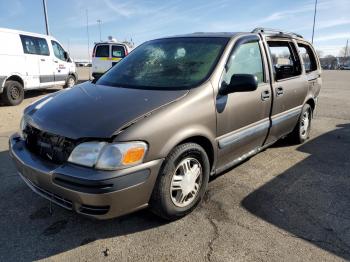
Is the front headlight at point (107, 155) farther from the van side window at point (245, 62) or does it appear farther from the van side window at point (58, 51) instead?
the van side window at point (58, 51)

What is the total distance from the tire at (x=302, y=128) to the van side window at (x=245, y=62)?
1672mm

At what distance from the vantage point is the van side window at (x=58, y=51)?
1188 cm

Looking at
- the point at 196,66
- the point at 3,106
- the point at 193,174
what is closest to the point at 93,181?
the point at 193,174

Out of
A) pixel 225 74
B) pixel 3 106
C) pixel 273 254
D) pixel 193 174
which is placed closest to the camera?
pixel 273 254

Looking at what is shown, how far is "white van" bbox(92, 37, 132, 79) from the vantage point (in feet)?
52.8

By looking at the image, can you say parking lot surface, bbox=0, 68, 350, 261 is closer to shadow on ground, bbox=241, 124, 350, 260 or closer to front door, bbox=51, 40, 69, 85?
shadow on ground, bbox=241, 124, 350, 260

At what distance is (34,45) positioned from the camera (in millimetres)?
10789

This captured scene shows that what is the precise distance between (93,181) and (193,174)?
107 cm

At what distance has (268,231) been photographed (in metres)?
2.95

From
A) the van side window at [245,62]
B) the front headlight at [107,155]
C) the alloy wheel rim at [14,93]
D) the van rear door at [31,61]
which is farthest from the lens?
the van rear door at [31,61]

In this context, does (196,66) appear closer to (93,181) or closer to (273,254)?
(93,181)

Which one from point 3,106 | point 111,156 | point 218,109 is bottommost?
point 3,106

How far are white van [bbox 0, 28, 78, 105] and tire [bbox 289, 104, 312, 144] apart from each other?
8.03m

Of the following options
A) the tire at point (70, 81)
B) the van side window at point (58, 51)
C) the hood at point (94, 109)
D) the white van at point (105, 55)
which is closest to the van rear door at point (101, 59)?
the white van at point (105, 55)
